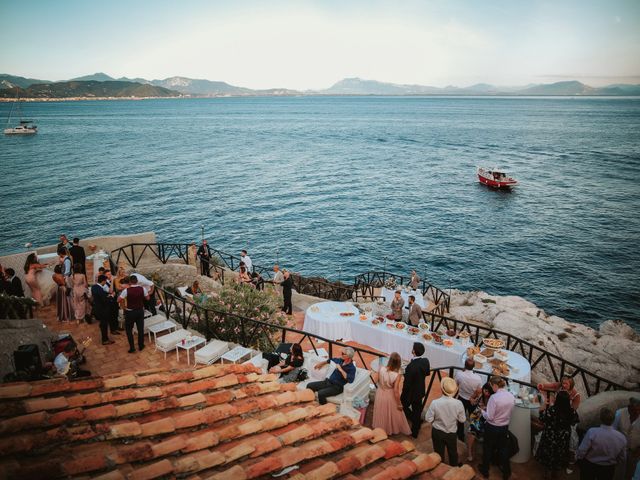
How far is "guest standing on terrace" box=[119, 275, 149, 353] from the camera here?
9.37m

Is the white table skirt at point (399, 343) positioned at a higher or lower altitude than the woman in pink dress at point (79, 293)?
lower

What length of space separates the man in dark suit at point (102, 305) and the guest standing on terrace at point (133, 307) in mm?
477

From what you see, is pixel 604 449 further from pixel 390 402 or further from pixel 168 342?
pixel 168 342

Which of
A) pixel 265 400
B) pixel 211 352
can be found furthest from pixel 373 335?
pixel 265 400

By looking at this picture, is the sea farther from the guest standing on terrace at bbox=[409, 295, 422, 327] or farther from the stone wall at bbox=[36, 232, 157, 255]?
the guest standing on terrace at bbox=[409, 295, 422, 327]

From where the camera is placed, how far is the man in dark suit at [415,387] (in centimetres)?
709

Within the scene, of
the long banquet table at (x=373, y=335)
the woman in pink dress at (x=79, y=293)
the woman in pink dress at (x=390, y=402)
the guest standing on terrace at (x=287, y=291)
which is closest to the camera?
the woman in pink dress at (x=390, y=402)

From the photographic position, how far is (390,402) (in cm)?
704

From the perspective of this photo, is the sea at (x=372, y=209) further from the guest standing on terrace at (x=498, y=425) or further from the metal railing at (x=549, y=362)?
the guest standing on terrace at (x=498, y=425)

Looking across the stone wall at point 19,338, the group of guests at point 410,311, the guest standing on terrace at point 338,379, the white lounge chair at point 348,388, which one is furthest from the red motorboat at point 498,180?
the stone wall at point 19,338

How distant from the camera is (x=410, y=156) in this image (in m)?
79.2

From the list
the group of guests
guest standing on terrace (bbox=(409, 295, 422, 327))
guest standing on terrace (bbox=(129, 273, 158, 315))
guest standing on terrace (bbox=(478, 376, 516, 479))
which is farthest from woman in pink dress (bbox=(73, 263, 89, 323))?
guest standing on terrace (bbox=(478, 376, 516, 479))

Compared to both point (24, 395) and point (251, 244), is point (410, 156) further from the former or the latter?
point (24, 395)

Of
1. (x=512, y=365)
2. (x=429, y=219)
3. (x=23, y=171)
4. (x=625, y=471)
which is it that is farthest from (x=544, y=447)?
(x=23, y=171)
